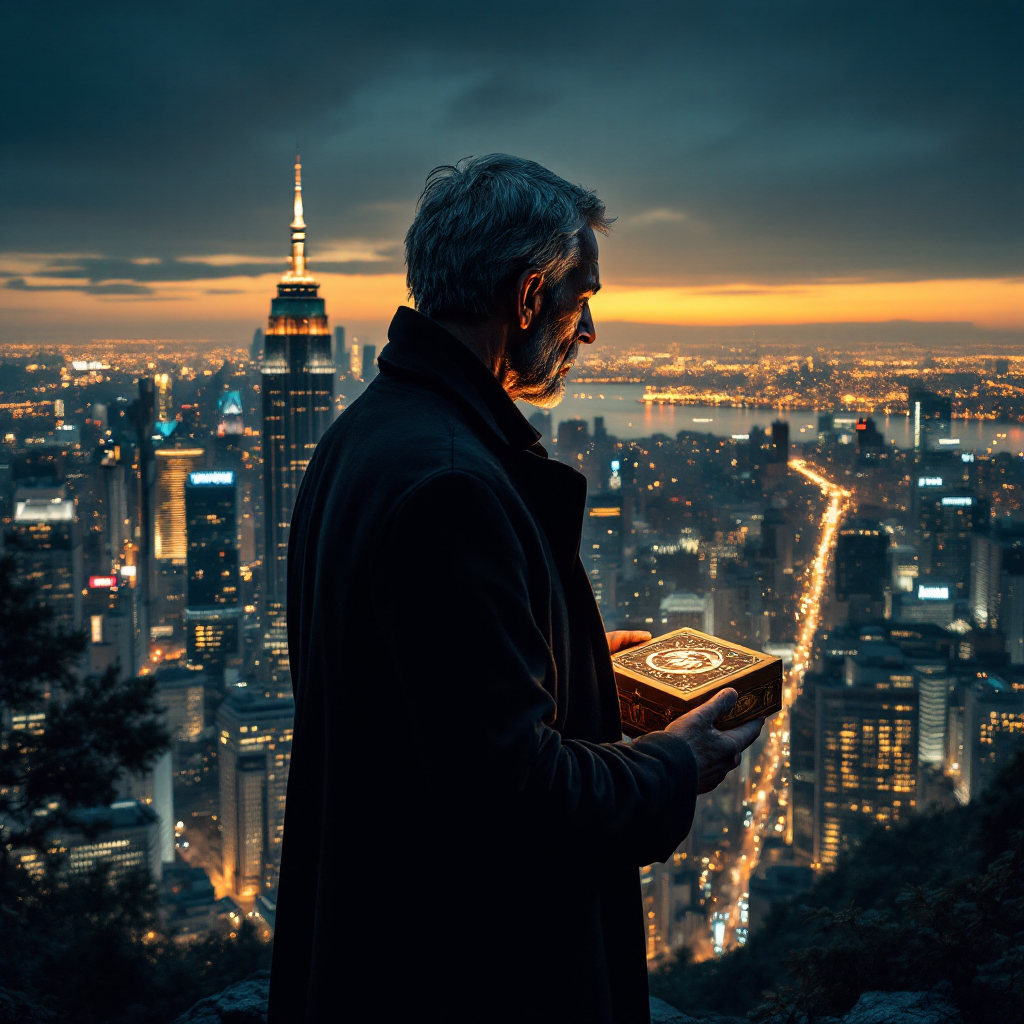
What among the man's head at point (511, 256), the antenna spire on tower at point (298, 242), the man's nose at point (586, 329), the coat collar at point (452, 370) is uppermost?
the antenna spire on tower at point (298, 242)

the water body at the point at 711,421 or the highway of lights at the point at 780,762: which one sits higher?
the water body at the point at 711,421

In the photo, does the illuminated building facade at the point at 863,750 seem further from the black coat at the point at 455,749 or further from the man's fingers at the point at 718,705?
the black coat at the point at 455,749

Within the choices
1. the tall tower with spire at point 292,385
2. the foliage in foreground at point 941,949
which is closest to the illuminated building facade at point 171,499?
the tall tower with spire at point 292,385

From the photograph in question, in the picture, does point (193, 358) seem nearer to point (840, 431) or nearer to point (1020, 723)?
point (840, 431)

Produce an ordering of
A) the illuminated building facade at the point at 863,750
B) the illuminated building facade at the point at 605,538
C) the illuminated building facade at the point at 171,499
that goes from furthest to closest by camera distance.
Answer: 1. the illuminated building facade at the point at 171,499
2. the illuminated building facade at the point at 605,538
3. the illuminated building facade at the point at 863,750

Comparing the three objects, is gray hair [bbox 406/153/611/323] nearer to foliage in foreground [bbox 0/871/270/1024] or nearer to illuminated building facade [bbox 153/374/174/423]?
foliage in foreground [bbox 0/871/270/1024]

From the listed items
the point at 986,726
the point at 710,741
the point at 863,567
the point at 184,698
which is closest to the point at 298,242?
the point at 184,698
